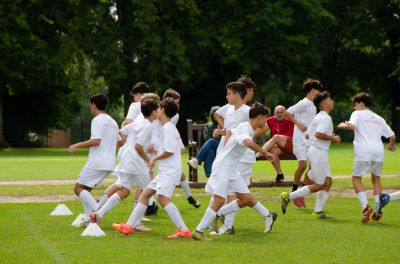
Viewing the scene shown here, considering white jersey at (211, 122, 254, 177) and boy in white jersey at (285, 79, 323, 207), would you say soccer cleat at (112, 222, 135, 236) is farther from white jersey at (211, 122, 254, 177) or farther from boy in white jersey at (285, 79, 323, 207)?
boy in white jersey at (285, 79, 323, 207)

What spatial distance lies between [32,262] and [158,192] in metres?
2.40

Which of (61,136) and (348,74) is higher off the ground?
(348,74)

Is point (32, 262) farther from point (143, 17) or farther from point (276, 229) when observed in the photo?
point (143, 17)

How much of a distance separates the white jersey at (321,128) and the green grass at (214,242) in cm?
101

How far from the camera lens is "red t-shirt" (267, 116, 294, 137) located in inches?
750

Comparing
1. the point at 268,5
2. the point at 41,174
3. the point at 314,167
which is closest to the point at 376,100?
the point at 268,5

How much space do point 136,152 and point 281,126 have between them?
6921 millimetres

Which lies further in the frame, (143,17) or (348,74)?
(348,74)

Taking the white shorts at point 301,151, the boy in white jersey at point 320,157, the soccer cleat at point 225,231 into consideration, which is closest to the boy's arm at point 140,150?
the soccer cleat at point 225,231

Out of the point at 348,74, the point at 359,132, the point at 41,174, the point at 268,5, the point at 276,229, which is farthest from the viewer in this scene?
the point at 348,74

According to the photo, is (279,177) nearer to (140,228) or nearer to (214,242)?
(140,228)

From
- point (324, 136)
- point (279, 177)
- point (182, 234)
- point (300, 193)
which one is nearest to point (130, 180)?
point (182, 234)

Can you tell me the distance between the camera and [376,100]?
207ft

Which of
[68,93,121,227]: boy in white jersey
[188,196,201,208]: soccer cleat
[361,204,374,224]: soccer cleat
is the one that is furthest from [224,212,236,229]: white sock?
[188,196,201,208]: soccer cleat
